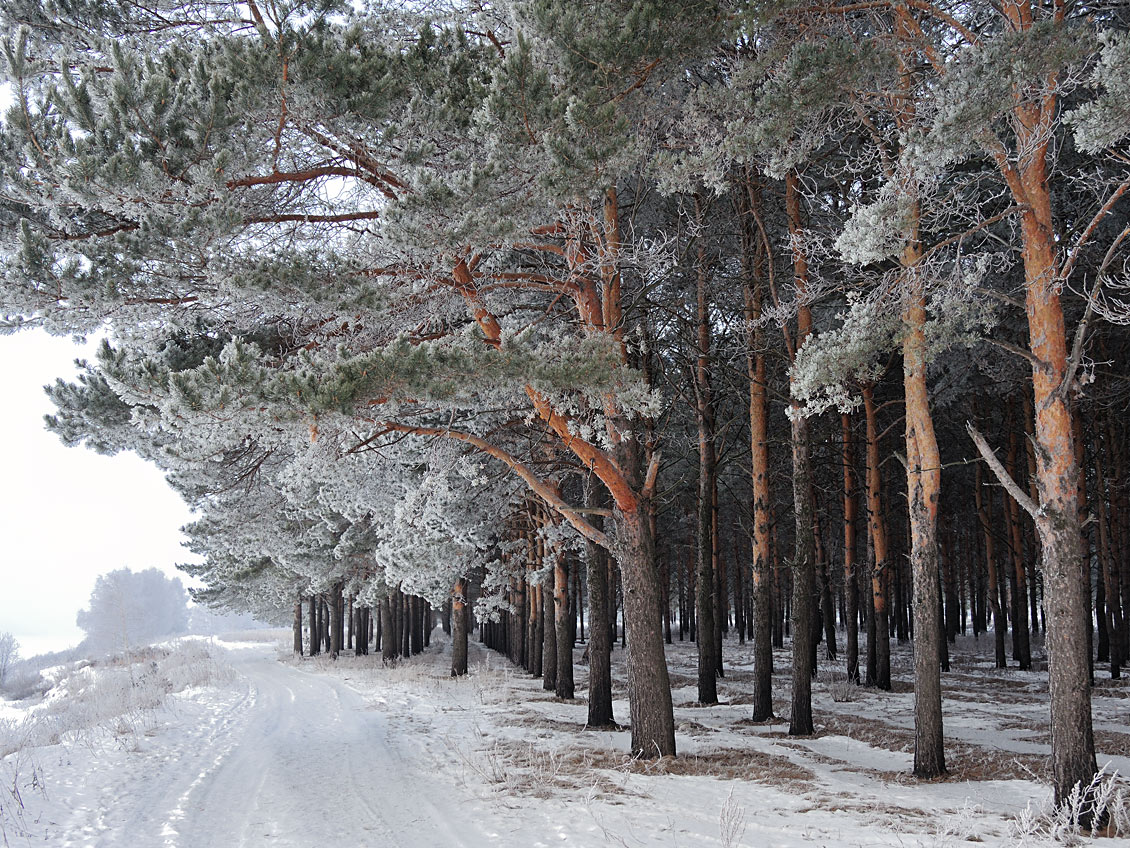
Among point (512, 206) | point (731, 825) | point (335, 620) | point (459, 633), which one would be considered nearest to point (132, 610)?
point (335, 620)

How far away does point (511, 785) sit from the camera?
25.2 feet

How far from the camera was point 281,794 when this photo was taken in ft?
25.6

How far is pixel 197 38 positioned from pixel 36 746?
9888mm

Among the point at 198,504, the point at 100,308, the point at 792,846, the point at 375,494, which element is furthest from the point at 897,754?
the point at 198,504

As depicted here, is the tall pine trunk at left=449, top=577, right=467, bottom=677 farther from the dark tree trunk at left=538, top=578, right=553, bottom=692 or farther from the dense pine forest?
the dense pine forest

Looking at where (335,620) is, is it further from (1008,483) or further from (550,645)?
(1008,483)

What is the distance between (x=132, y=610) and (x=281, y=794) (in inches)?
3917

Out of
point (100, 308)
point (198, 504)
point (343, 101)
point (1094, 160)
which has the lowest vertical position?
point (198, 504)

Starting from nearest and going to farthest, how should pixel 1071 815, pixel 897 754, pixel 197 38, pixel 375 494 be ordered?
pixel 1071 815 < pixel 197 38 < pixel 897 754 < pixel 375 494

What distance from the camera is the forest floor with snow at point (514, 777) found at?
608 cm

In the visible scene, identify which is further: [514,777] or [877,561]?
[877,561]

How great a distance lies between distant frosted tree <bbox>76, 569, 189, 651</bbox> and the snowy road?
62.6 metres

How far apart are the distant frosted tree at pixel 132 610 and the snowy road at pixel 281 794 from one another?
62.6 metres

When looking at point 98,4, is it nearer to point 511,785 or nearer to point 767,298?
point 511,785
